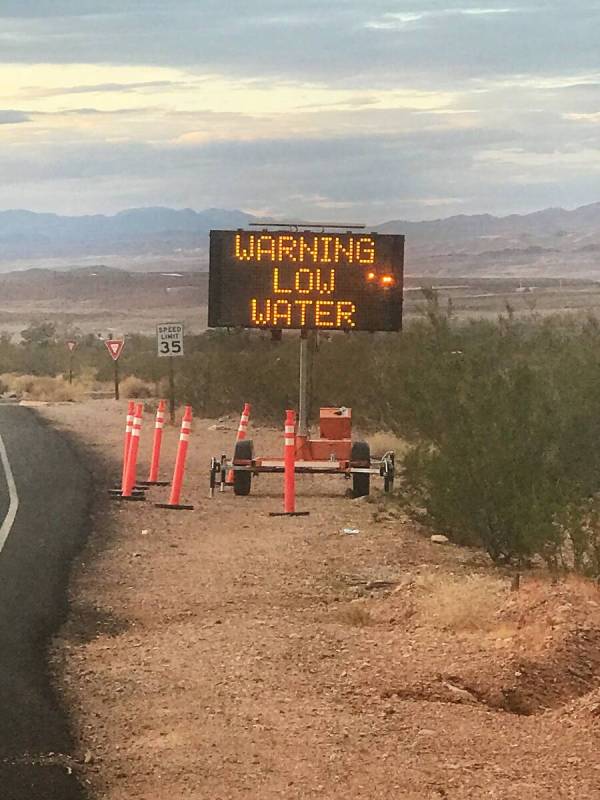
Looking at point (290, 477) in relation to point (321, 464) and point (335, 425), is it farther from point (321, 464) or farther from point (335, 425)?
point (335, 425)

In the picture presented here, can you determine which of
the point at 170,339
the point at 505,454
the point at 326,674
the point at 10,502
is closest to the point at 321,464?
the point at 10,502

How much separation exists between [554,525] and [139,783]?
7446 mm

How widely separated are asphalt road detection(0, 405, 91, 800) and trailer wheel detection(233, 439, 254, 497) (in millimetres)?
1953

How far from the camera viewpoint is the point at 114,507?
66.2 ft

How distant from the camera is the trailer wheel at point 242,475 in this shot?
21.3 meters

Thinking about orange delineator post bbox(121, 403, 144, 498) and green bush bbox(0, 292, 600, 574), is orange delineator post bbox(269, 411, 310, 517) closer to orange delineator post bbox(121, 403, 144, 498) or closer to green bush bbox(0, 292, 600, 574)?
green bush bbox(0, 292, 600, 574)

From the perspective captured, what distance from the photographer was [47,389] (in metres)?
50.8

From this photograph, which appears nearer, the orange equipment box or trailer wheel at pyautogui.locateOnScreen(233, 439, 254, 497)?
trailer wheel at pyautogui.locateOnScreen(233, 439, 254, 497)

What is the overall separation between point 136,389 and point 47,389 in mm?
4215

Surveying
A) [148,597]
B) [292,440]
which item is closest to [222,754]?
[148,597]

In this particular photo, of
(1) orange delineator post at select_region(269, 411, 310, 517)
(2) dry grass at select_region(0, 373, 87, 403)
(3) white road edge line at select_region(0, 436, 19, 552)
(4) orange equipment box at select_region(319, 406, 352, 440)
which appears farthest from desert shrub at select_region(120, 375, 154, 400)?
(1) orange delineator post at select_region(269, 411, 310, 517)

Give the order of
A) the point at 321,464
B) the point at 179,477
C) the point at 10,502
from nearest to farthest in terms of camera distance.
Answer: the point at 179,477 → the point at 10,502 → the point at 321,464

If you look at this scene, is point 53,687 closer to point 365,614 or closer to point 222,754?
point 222,754

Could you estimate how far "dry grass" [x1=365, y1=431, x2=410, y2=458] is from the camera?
86.2 feet
